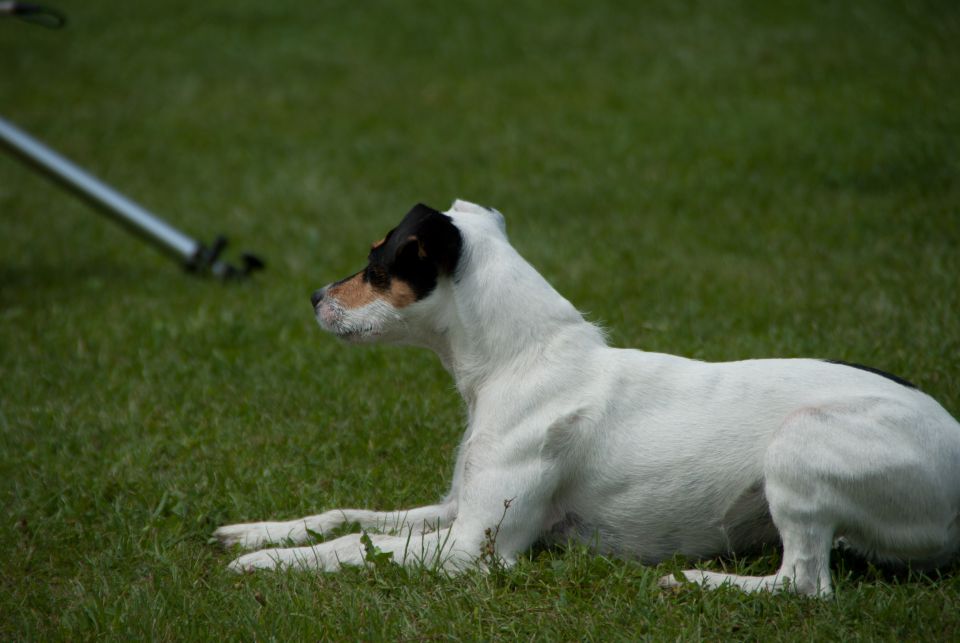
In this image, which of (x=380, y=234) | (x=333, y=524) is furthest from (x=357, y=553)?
(x=380, y=234)

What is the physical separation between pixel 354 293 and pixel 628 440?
3.99 feet

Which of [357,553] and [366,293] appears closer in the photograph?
[357,553]

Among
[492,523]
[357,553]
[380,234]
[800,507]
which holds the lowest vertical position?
[380,234]

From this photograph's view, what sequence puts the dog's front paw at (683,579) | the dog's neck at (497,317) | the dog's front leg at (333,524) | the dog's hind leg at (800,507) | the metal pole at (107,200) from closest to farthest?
the dog's hind leg at (800,507) → the dog's front paw at (683,579) → the dog's neck at (497,317) → the dog's front leg at (333,524) → the metal pole at (107,200)

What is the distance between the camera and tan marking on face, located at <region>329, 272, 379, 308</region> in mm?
4107

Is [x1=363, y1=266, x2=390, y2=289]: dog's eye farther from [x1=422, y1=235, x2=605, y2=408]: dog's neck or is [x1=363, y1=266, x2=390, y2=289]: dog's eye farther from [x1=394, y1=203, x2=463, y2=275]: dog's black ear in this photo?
[x1=422, y1=235, x2=605, y2=408]: dog's neck

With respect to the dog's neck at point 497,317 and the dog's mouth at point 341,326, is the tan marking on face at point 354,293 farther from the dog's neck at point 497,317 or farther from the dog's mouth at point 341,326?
the dog's neck at point 497,317

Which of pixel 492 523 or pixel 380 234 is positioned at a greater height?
pixel 492 523

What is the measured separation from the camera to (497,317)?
13.0ft

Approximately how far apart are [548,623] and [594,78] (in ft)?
34.7

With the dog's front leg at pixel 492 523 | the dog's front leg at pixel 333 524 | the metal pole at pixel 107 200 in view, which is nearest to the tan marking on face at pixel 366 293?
the dog's front leg at pixel 492 523

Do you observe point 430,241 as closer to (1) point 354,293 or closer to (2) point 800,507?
(1) point 354,293

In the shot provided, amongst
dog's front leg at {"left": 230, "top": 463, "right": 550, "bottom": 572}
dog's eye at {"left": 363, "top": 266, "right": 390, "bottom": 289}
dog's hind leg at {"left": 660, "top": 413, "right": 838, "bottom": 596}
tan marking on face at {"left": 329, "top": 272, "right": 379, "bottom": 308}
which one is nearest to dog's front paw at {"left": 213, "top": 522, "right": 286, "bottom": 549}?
dog's front leg at {"left": 230, "top": 463, "right": 550, "bottom": 572}

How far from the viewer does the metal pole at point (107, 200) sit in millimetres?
8336
